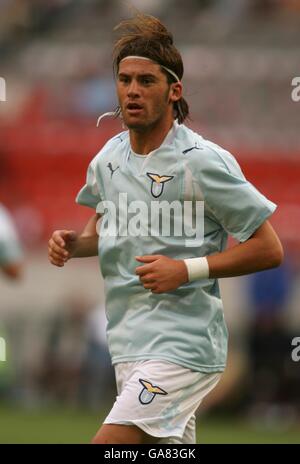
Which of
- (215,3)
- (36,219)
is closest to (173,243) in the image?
(36,219)

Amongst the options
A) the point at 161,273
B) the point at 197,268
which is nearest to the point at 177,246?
the point at 197,268

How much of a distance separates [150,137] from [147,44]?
0.42 meters

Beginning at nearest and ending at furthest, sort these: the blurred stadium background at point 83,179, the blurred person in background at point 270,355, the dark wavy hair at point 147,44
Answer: the dark wavy hair at point 147,44, the blurred person in background at point 270,355, the blurred stadium background at point 83,179

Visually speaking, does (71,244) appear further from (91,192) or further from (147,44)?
(147,44)

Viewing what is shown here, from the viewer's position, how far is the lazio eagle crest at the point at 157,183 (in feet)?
19.3

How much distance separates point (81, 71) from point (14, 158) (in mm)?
2643

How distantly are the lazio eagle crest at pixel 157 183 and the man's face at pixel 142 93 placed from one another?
23 centimetres

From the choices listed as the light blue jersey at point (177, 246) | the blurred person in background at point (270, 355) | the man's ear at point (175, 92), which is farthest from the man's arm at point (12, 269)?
the blurred person in background at point (270, 355)

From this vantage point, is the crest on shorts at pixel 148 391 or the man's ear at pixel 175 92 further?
the man's ear at pixel 175 92

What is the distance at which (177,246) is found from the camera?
5.93 m

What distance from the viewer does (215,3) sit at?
21516mm

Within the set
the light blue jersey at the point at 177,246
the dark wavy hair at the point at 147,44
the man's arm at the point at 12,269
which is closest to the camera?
the light blue jersey at the point at 177,246

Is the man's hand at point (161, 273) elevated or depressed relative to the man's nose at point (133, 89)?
depressed

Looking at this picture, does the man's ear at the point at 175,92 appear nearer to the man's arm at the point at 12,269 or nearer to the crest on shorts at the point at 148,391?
the crest on shorts at the point at 148,391
